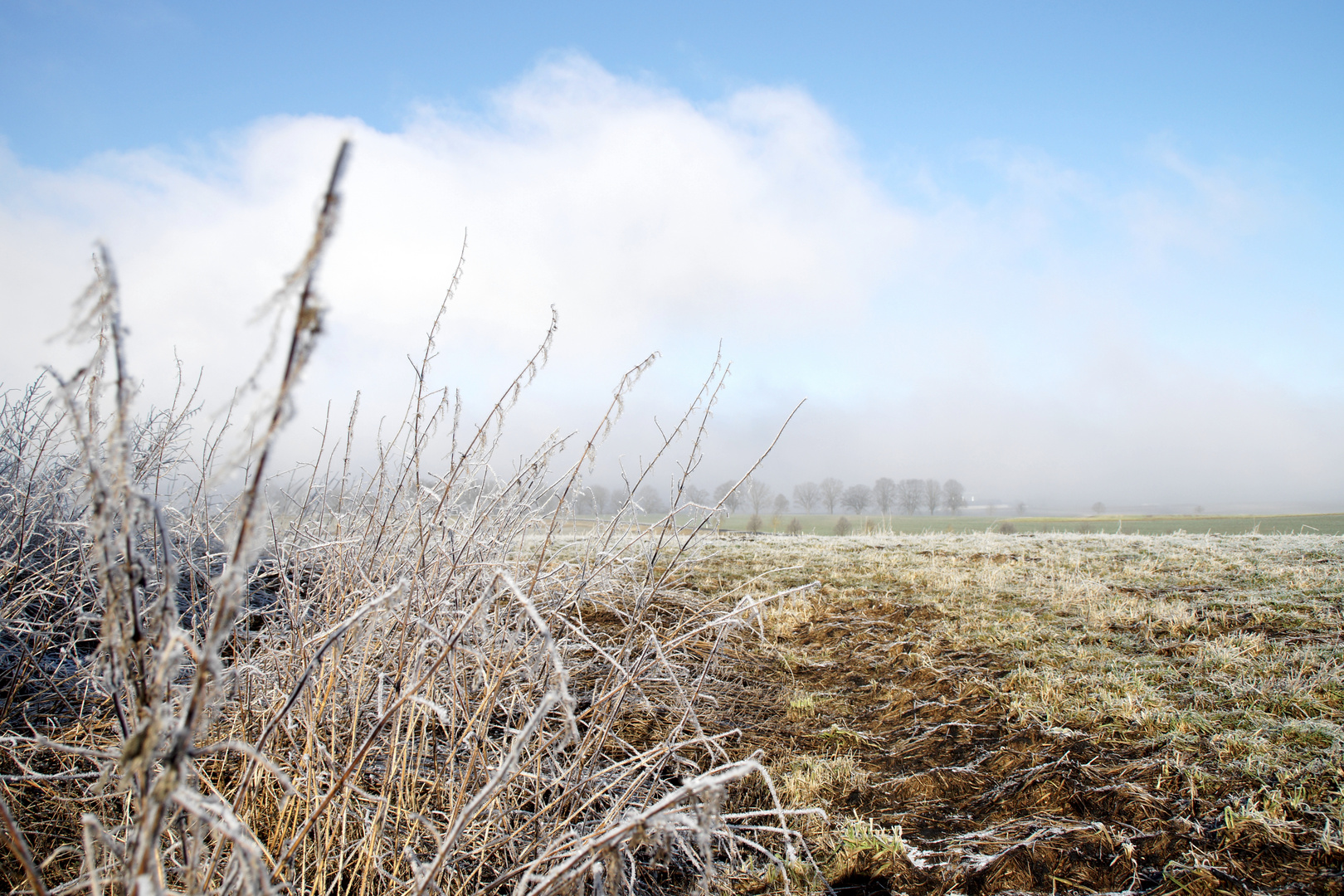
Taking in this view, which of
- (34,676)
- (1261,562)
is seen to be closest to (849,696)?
(34,676)

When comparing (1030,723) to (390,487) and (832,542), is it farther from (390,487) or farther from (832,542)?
(832,542)

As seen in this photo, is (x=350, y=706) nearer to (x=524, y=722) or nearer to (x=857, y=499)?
(x=524, y=722)

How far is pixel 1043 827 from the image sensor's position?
8.64 ft

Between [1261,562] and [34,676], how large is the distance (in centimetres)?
1133

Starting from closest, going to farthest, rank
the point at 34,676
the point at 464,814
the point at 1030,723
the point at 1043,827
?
the point at 464,814, the point at 1043,827, the point at 34,676, the point at 1030,723

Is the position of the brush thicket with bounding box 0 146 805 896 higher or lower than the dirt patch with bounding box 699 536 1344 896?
higher

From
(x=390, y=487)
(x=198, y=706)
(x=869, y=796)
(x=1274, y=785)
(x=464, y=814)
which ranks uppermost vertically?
(x=390, y=487)

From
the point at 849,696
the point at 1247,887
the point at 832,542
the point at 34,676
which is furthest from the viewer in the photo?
the point at 832,542

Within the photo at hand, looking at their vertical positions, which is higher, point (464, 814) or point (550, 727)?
point (464, 814)

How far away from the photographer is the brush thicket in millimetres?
884

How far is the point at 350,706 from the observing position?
261cm

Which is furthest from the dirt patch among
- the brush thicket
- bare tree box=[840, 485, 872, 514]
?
bare tree box=[840, 485, 872, 514]

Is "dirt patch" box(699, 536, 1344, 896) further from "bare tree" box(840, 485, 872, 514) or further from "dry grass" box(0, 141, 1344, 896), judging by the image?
"bare tree" box(840, 485, 872, 514)

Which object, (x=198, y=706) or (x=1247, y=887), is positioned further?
(x=1247, y=887)
